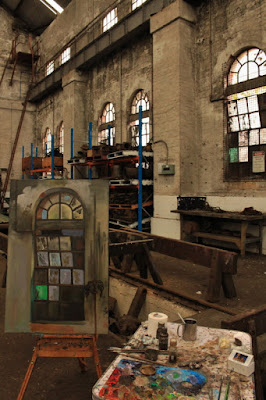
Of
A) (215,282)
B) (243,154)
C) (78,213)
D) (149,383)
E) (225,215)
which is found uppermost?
(243,154)

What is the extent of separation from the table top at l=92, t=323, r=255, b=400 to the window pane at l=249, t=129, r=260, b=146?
6.94 metres

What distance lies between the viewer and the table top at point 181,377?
1.50 m

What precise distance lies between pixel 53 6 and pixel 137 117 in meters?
10.6

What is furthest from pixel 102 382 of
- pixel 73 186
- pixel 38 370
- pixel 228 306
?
pixel 228 306

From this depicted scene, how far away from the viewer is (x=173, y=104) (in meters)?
9.34

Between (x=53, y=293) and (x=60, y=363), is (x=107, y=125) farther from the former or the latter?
(x=53, y=293)

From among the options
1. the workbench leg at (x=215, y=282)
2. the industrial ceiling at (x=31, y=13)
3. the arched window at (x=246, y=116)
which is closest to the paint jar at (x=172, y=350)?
the workbench leg at (x=215, y=282)

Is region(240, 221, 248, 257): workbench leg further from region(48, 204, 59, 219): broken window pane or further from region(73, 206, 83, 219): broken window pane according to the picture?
region(48, 204, 59, 219): broken window pane

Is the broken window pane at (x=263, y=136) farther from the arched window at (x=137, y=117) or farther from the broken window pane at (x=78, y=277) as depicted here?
the broken window pane at (x=78, y=277)

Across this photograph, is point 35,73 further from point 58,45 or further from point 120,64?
point 120,64

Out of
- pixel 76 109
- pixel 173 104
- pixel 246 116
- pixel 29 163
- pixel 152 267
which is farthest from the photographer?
pixel 29 163

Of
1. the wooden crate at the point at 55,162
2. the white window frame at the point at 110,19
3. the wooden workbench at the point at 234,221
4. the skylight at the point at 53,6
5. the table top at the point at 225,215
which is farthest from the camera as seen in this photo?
the skylight at the point at 53,6

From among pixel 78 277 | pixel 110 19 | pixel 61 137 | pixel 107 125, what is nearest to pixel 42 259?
pixel 78 277

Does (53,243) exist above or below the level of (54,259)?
above
